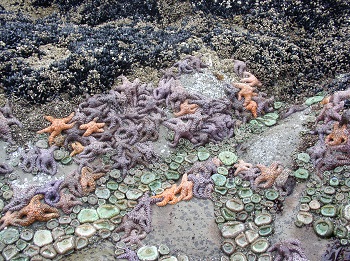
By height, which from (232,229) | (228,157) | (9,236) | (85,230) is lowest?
(9,236)

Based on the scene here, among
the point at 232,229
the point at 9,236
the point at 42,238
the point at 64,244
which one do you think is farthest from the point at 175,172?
the point at 9,236

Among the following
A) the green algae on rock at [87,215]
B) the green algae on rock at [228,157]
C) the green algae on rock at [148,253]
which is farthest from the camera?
the green algae on rock at [228,157]

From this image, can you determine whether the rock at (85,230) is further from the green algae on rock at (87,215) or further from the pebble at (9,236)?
the pebble at (9,236)

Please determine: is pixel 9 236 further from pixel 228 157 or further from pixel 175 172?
pixel 228 157

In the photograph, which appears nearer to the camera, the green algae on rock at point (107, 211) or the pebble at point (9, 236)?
the pebble at point (9, 236)

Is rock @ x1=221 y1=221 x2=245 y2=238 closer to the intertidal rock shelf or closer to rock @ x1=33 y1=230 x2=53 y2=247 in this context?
the intertidal rock shelf

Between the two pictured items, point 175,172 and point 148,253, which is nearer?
point 148,253

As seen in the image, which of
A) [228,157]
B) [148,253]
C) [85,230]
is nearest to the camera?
[148,253]

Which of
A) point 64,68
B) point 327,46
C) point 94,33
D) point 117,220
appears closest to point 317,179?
point 117,220

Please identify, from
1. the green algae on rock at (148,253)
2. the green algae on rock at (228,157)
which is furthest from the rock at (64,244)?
the green algae on rock at (228,157)

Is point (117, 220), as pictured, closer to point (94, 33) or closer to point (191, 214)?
point (191, 214)
